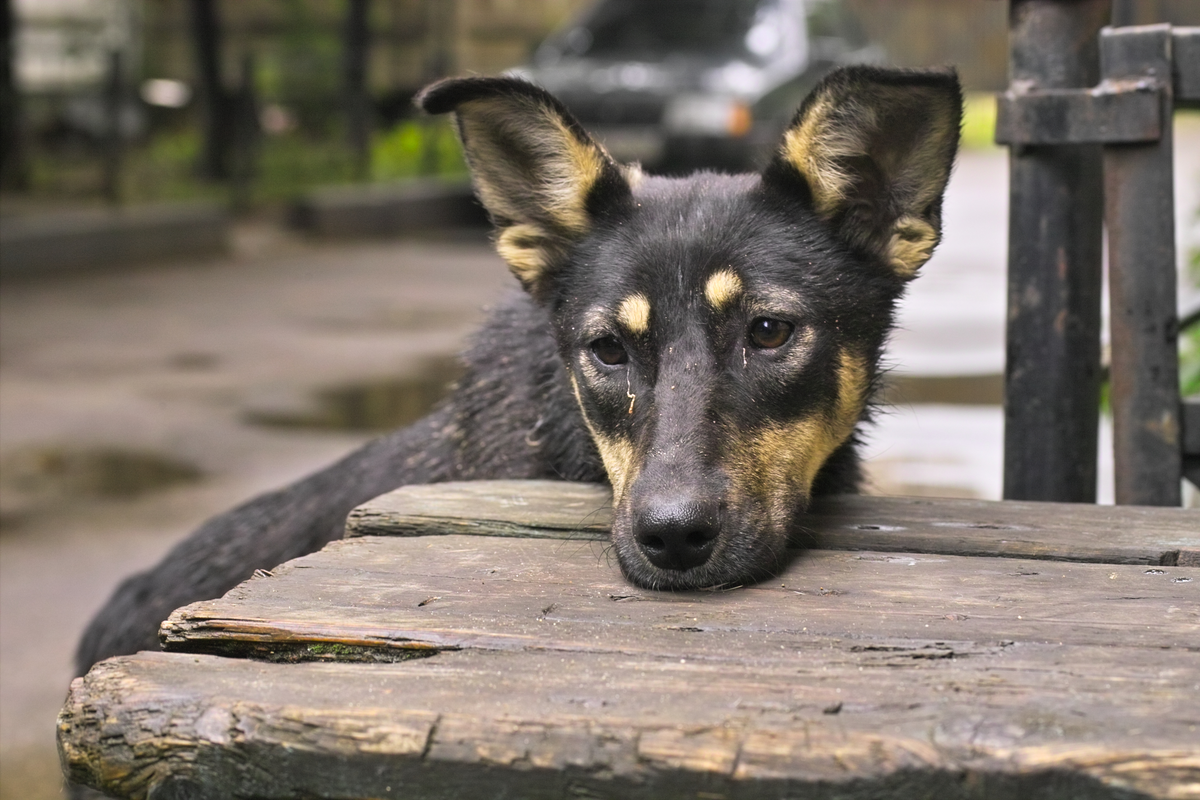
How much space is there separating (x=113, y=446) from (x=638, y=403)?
17.8 feet

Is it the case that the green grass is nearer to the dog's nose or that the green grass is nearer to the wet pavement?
the wet pavement

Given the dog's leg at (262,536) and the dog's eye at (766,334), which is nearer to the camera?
the dog's eye at (766,334)

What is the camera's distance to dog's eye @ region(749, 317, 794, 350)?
317cm

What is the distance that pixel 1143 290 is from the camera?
372cm

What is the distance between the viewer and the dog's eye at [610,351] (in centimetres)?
328

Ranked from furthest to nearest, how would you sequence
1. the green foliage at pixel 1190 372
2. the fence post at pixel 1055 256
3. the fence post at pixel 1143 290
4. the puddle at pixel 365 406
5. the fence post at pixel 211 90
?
the fence post at pixel 211 90
the puddle at pixel 365 406
the green foliage at pixel 1190 372
the fence post at pixel 1055 256
the fence post at pixel 1143 290

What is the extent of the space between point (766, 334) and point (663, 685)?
4.24 ft

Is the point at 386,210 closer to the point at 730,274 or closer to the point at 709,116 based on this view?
the point at 709,116

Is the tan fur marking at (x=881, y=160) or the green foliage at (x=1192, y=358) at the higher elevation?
the tan fur marking at (x=881, y=160)

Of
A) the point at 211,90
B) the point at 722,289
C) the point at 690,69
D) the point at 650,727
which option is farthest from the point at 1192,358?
the point at 211,90

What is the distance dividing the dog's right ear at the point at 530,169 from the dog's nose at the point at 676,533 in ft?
3.51

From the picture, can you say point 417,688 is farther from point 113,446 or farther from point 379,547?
point 113,446

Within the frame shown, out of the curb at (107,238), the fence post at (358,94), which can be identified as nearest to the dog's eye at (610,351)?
the curb at (107,238)

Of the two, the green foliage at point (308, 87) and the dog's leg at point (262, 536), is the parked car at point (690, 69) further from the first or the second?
the dog's leg at point (262, 536)
